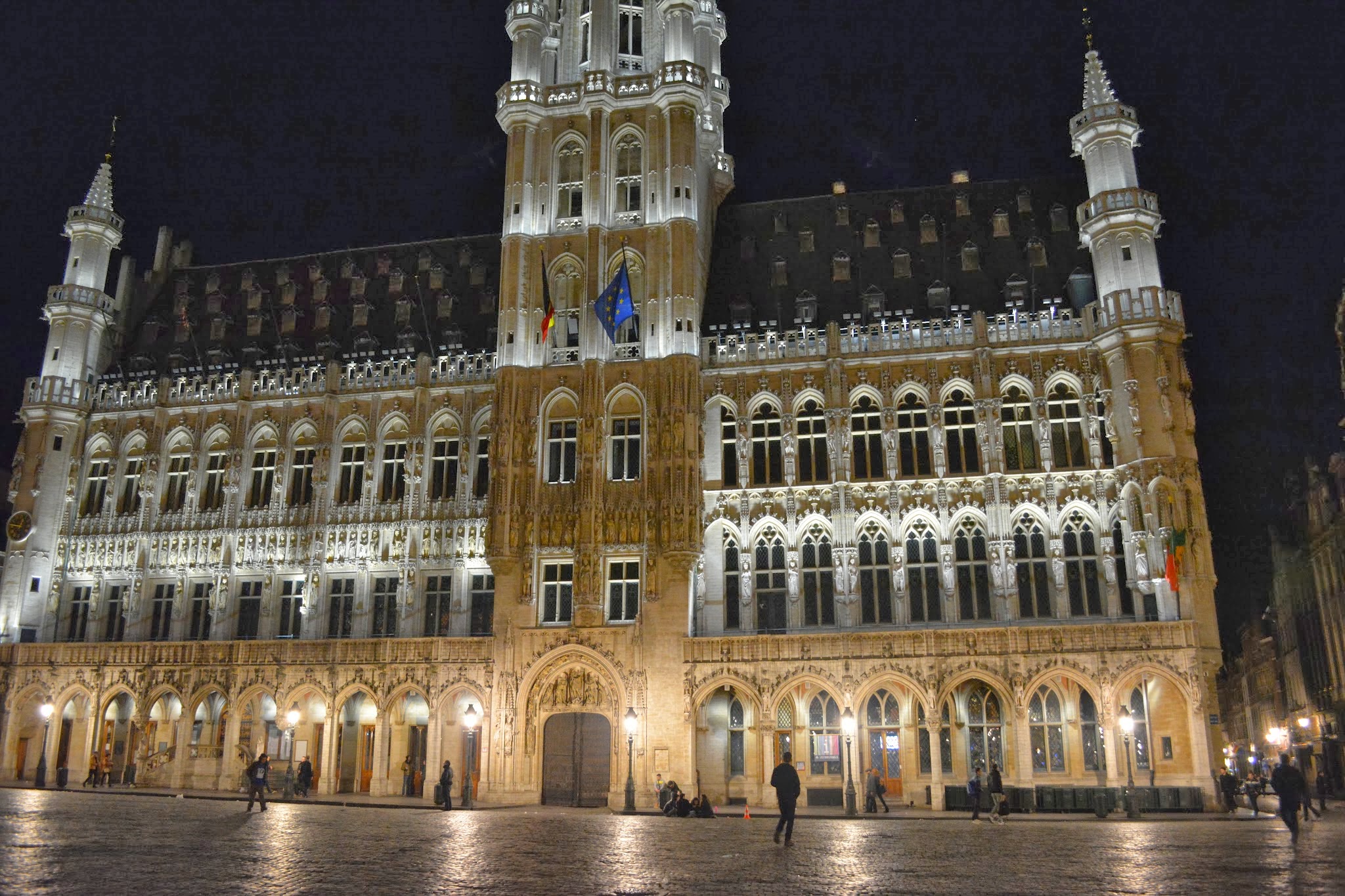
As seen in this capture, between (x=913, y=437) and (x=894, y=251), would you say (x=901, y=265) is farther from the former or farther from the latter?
(x=913, y=437)

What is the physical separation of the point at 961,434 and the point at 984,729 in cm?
1150

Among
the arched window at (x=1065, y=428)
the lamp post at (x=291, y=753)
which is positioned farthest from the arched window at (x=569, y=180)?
the lamp post at (x=291, y=753)

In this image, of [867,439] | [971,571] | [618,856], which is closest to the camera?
[618,856]

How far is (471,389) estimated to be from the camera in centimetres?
4909

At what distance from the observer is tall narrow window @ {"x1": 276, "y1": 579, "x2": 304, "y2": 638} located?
48.5 metres

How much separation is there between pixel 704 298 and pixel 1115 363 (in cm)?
1793

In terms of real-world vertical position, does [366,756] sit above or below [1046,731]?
below

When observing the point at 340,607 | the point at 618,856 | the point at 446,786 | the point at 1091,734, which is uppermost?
the point at 340,607

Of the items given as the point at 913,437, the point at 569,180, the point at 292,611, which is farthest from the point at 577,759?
the point at 569,180

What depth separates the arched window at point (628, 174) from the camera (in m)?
48.8

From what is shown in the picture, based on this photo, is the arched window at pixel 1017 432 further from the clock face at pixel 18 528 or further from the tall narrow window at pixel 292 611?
the clock face at pixel 18 528

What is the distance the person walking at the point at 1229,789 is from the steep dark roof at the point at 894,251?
20.1 meters

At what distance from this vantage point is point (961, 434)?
44.4 m

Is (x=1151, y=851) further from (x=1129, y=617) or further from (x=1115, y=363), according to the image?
(x=1115, y=363)
